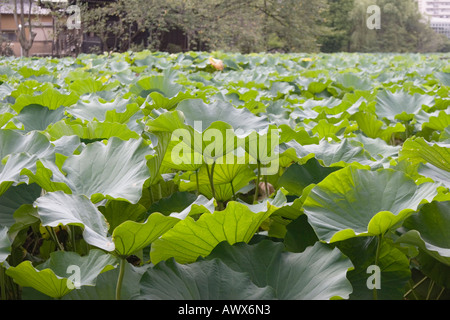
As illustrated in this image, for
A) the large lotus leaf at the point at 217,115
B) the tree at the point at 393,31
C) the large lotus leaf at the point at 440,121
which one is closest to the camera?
the large lotus leaf at the point at 217,115

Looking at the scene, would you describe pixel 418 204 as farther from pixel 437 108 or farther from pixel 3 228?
pixel 437 108

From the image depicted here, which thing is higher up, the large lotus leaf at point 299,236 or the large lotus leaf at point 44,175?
the large lotus leaf at point 44,175

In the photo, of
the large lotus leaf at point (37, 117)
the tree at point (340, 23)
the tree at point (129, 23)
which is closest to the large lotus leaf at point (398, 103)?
the large lotus leaf at point (37, 117)

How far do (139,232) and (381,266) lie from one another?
0.29 meters

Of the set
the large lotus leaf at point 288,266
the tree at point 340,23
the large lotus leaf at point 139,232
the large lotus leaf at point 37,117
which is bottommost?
the large lotus leaf at point 288,266

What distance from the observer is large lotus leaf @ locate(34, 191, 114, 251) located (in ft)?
1.73

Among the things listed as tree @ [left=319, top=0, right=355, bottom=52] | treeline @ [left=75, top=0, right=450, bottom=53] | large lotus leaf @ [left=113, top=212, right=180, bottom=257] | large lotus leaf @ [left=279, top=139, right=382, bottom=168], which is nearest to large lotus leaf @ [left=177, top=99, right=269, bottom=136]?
large lotus leaf @ [left=279, top=139, right=382, bottom=168]

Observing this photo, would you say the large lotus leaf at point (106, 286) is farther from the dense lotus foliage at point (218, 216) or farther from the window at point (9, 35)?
the window at point (9, 35)

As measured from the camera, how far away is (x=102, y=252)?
0.57 m

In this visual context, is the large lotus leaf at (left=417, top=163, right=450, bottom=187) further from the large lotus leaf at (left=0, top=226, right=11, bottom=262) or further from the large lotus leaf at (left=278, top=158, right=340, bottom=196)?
the large lotus leaf at (left=0, top=226, right=11, bottom=262)

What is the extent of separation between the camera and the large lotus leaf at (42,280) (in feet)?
1.68

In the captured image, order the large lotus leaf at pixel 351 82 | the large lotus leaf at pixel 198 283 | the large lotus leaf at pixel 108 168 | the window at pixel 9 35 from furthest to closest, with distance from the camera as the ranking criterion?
the window at pixel 9 35 < the large lotus leaf at pixel 351 82 < the large lotus leaf at pixel 108 168 < the large lotus leaf at pixel 198 283

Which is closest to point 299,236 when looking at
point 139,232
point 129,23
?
point 139,232

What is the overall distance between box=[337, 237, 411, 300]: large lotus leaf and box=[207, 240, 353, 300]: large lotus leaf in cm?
6
